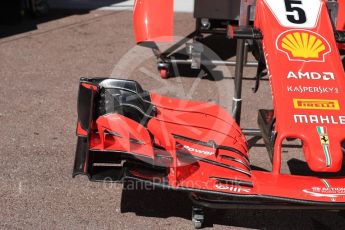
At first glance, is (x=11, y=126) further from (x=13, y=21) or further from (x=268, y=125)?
(x=13, y=21)

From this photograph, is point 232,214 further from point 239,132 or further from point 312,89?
point 312,89

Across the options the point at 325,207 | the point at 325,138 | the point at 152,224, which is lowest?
the point at 152,224

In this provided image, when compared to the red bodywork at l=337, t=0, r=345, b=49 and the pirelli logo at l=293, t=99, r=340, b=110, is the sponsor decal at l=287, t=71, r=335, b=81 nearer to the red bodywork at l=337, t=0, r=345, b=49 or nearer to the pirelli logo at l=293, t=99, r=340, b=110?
the pirelli logo at l=293, t=99, r=340, b=110

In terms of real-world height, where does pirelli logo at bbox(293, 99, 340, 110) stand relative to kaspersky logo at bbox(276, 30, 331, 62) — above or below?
below

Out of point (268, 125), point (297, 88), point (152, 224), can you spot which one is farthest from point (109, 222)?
point (297, 88)

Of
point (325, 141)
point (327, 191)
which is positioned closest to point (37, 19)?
point (325, 141)

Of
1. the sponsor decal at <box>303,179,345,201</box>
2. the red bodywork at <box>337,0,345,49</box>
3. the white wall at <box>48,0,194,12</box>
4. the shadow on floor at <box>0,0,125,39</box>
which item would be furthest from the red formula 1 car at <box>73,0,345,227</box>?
the white wall at <box>48,0,194,12</box>

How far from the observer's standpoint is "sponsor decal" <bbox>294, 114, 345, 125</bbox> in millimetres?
3988

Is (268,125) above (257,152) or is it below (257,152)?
above

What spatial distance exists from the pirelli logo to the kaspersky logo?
1.24 ft

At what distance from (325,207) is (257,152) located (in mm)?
1664

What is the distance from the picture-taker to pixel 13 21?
9109mm

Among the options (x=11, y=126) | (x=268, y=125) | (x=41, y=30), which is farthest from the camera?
(x=41, y=30)

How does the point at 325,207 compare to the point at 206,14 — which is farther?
the point at 206,14
